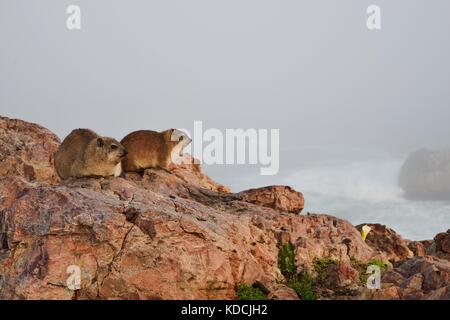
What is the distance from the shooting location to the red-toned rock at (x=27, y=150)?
2427 centimetres

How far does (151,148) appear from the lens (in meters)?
23.0

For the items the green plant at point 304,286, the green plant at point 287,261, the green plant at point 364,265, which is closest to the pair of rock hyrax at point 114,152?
the green plant at point 287,261

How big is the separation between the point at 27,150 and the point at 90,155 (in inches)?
240

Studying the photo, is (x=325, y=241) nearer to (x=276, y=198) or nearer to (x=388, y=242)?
(x=276, y=198)

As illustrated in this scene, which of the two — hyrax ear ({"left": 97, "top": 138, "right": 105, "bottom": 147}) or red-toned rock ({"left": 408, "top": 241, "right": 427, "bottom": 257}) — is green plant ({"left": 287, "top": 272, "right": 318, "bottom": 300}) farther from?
red-toned rock ({"left": 408, "top": 241, "right": 427, "bottom": 257})

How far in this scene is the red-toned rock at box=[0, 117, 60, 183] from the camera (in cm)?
2427

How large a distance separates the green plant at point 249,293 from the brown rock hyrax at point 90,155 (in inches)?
259

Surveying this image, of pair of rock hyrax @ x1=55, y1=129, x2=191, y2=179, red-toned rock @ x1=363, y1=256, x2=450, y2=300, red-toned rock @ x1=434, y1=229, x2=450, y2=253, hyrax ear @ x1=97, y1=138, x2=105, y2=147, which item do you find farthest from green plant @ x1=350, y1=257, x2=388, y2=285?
hyrax ear @ x1=97, y1=138, x2=105, y2=147

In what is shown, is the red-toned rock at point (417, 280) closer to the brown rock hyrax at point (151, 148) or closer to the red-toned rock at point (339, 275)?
the red-toned rock at point (339, 275)

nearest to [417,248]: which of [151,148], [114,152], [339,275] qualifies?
[339,275]

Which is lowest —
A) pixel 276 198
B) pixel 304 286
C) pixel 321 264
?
pixel 304 286

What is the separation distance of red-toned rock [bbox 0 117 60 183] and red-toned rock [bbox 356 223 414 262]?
11.8 meters

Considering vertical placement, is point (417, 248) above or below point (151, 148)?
below

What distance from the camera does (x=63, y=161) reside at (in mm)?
21234
